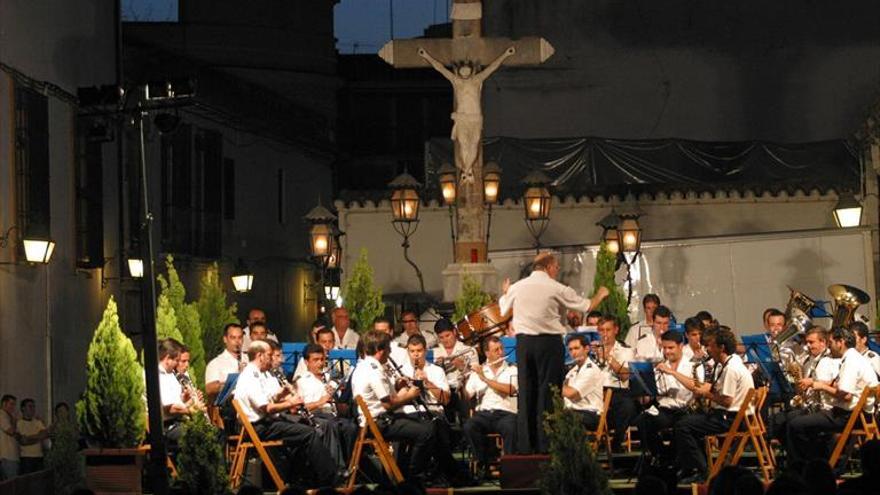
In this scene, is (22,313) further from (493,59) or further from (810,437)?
(810,437)

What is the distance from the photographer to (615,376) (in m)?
18.0

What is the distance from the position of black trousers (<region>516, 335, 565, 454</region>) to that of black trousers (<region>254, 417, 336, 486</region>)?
5.92 ft

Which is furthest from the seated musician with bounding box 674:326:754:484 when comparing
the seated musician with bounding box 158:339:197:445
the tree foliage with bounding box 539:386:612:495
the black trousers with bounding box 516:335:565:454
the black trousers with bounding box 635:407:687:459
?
the seated musician with bounding box 158:339:197:445

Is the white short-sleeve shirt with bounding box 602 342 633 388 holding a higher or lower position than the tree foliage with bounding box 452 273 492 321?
lower

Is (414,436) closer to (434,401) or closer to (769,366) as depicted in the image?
(434,401)

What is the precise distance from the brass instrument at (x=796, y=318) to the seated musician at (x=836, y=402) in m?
0.89

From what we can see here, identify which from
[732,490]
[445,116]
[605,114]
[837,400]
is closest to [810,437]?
[837,400]

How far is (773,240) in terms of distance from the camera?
26797 mm

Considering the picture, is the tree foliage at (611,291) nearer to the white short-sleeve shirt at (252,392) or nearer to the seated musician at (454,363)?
the seated musician at (454,363)

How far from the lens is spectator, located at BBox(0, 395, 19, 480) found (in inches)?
766

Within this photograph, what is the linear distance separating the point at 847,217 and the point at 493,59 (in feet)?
15.7

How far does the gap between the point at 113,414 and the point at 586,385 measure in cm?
421

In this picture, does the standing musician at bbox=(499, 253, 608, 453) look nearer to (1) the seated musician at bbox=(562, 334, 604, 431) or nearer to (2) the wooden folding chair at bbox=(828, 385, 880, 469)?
(1) the seated musician at bbox=(562, 334, 604, 431)

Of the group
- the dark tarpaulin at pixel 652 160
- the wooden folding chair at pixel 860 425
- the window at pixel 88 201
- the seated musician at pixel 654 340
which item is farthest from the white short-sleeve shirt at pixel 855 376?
the dark tarpaulin at pixel 652 160
